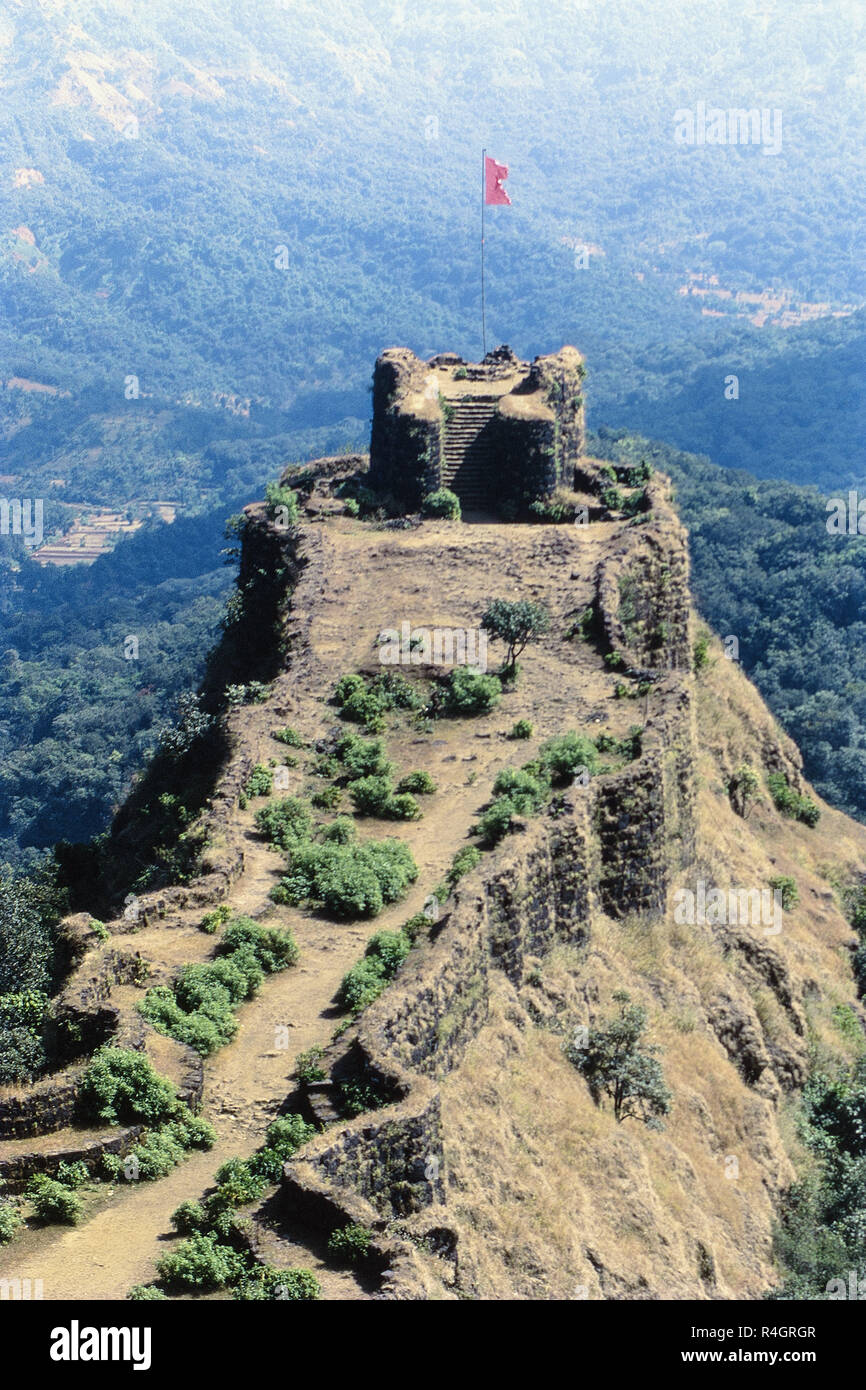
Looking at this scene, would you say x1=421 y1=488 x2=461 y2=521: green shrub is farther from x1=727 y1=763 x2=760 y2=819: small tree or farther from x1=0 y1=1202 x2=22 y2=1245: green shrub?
x1=0 y1=1202 x2=22 y2=1245: green shrub

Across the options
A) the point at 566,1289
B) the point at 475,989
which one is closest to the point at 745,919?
the point at 475,989

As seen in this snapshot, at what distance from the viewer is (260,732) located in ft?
116

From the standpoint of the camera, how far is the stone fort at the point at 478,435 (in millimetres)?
50781

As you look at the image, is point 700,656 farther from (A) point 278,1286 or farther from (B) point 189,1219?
(A) point 278,1286

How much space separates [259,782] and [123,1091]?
11176 millimetres

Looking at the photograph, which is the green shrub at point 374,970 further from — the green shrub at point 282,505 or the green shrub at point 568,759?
the green shrub at point 282,505

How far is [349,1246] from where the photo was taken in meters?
19.7

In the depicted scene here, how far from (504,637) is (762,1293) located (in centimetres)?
1567

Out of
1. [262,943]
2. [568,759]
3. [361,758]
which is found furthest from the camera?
[361,758]

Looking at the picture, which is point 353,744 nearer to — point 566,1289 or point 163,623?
point 566,1289

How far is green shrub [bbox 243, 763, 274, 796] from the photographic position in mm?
32656

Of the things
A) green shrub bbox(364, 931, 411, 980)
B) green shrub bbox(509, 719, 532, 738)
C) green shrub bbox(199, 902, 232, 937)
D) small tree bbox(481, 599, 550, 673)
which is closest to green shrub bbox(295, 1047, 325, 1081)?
green shrub bbox(364, 931, 411, 980)

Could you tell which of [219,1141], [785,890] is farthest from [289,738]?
[219,1141]

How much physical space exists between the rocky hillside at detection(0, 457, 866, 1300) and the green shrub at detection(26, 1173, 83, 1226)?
14cm
